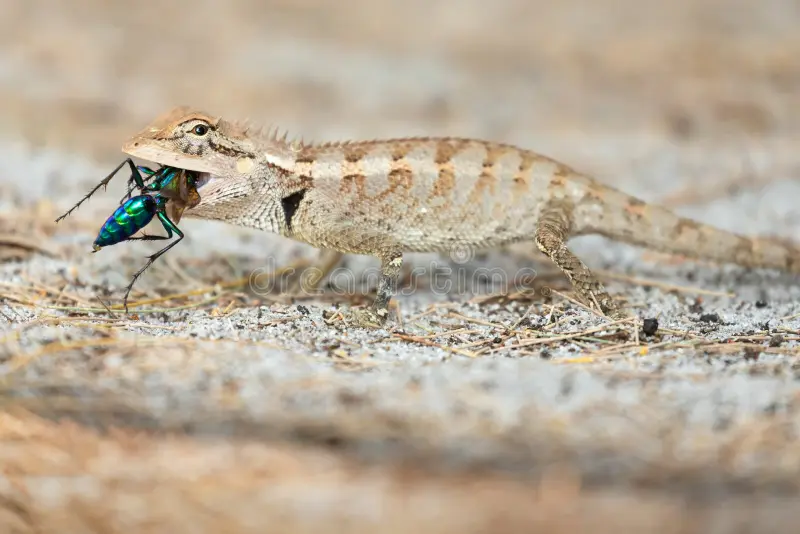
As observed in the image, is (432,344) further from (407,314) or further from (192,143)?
(192,143)

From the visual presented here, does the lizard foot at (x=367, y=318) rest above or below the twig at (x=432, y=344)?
above

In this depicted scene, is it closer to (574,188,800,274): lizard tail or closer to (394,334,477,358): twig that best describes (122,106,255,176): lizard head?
(394,334,477,358): twig

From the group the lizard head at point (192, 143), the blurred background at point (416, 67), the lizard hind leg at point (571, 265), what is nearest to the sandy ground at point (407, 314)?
the blurred background at point (416, 67)

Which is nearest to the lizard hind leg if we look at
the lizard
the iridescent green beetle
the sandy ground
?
the lizard

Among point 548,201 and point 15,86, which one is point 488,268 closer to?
point 548,201

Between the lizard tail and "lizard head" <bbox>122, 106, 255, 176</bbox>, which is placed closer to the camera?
"lizard head" <bbox>122, 106, 255, 176</bbox>

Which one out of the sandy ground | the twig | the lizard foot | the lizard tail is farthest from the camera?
the lizard tail

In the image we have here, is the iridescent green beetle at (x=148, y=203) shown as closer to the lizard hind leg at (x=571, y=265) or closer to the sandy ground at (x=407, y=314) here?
the sandy ground at (x=407, y=314)

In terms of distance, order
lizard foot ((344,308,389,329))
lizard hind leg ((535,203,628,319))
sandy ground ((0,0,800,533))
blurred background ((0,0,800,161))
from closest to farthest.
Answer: sandy ground ((0,0,800,533)), lizard foot ((344,308,389,329)), lizard hind leg ((535,203,628,319)), blurred background ((0,0,800,161))
